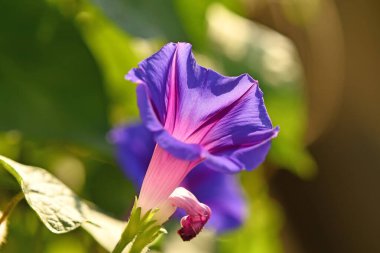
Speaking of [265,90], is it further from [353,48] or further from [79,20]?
[353,48]

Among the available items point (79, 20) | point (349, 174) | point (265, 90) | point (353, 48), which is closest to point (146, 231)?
point (79, 20)

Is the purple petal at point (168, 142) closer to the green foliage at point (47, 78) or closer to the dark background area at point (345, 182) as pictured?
the green foliage at point (47, 78)

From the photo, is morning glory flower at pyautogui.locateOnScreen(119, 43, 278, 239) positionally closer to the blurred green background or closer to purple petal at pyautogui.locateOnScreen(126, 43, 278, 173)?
purple petal at pyautogui.locateOnScreen(126, 43, 278, 173)

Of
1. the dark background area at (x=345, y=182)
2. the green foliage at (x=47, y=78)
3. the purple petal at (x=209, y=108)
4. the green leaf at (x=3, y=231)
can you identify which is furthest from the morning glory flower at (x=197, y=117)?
the dark background area at (x=345, y=182)

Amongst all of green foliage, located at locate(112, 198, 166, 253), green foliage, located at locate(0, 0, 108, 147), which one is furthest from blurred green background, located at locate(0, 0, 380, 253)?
green foliage, located at locate(112, 198, 166, 253)

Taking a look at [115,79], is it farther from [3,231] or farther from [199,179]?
[3,231]
